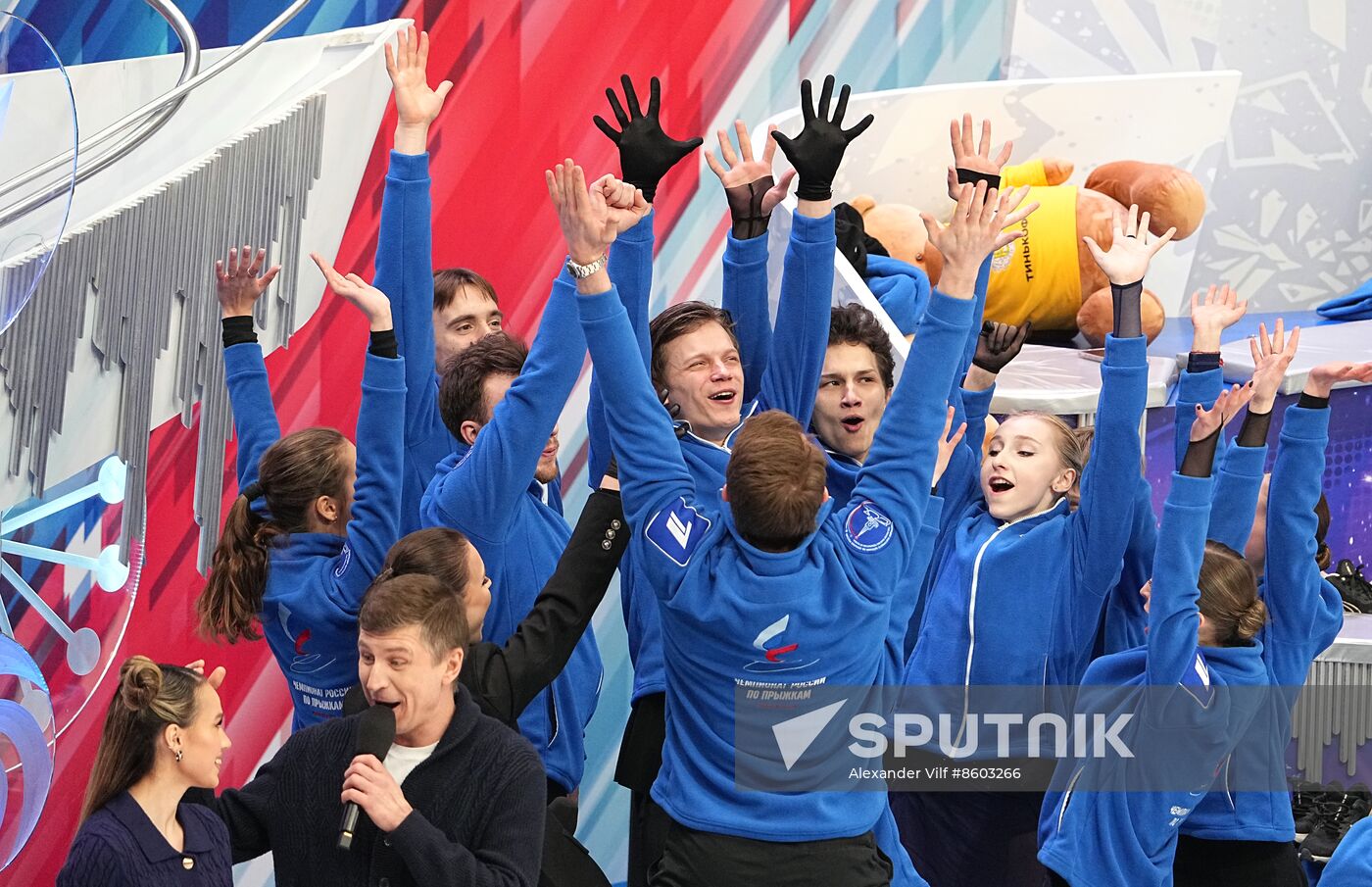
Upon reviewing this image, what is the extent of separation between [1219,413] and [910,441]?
2.13 feet

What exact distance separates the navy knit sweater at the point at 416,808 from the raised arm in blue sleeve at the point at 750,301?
3.10ft

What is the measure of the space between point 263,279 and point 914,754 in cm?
133

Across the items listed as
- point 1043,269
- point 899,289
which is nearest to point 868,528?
point 899,289

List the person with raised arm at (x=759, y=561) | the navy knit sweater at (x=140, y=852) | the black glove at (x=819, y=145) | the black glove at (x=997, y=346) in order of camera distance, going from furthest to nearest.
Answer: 1. the black glove at (x=997, y=346)
2. the black glove at (x=819, y=145)
3. the person with raised arm at (x=759, y=561)
4. the navy knit sweater at (x=140, y=852)

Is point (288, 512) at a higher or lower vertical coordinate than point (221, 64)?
lower

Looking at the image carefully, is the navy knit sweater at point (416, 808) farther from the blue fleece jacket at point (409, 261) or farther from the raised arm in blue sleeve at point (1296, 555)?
the raised arm in blue sleeve at point (1296, 555)

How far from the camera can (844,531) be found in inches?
79.5

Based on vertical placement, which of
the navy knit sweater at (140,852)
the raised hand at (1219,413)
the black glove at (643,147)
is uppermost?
the black glove at (643,147)

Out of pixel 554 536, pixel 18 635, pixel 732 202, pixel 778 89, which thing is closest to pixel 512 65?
pixel 778 89

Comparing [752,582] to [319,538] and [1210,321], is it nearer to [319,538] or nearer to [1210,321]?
[319,538]

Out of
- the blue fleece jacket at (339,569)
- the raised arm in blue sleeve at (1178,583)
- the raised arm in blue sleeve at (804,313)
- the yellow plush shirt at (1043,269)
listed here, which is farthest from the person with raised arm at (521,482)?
the yellow plush shirt at (1043,269)

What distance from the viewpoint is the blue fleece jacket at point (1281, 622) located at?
95.6 inches

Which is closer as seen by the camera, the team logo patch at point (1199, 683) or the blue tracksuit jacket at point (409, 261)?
the team logo patch at point (1199, 683)

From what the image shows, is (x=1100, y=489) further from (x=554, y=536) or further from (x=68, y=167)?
(x=68, y=167)
